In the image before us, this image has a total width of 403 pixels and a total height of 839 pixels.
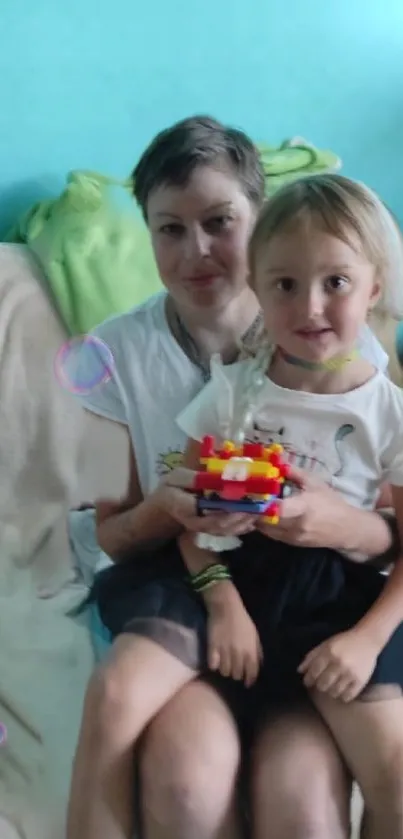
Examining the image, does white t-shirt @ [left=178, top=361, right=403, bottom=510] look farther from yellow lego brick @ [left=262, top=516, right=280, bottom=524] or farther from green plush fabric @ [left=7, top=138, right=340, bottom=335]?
green plush fabric @ [left=7, top=138, right=340, bottom=335]

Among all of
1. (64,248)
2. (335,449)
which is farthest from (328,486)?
(64,248)

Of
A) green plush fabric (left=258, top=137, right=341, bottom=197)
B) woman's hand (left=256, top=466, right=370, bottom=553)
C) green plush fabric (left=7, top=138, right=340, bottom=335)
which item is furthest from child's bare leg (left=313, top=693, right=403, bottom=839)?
green plush fabric (left=258, top=137, right=341, bottom=197)

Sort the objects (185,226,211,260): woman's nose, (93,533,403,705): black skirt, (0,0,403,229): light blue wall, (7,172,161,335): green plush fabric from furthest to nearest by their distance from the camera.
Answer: (0,0,403,229): light blue wall, (7,172,161,335): green plush fabric, (185,226,211,260): woman's nose, (93,533,403,705): black skirt

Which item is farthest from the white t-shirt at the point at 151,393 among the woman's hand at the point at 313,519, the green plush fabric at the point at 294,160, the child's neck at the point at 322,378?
the green plush fabric at the point at 294,160

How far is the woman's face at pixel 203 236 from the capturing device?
3.57 ft

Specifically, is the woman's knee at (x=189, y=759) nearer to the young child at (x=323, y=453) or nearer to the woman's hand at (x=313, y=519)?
the young child at (x=323, y=453)

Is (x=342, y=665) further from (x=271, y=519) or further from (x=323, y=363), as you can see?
(x=323, y=363)

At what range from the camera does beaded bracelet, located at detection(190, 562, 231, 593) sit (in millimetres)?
960

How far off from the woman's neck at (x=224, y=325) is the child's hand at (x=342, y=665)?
37 cm

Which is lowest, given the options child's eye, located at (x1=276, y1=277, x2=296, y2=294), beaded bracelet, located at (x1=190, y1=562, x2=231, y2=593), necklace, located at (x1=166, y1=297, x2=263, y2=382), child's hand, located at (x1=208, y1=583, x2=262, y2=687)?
child's hand, located at (x1=208, y1=583, x2=262, y2=687)

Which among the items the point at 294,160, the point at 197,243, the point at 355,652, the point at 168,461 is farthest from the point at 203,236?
the point at 294,160

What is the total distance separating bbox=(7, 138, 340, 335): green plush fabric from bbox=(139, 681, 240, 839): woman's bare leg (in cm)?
75

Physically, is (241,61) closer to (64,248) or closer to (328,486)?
(64,248)

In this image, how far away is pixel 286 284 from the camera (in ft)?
3.18
